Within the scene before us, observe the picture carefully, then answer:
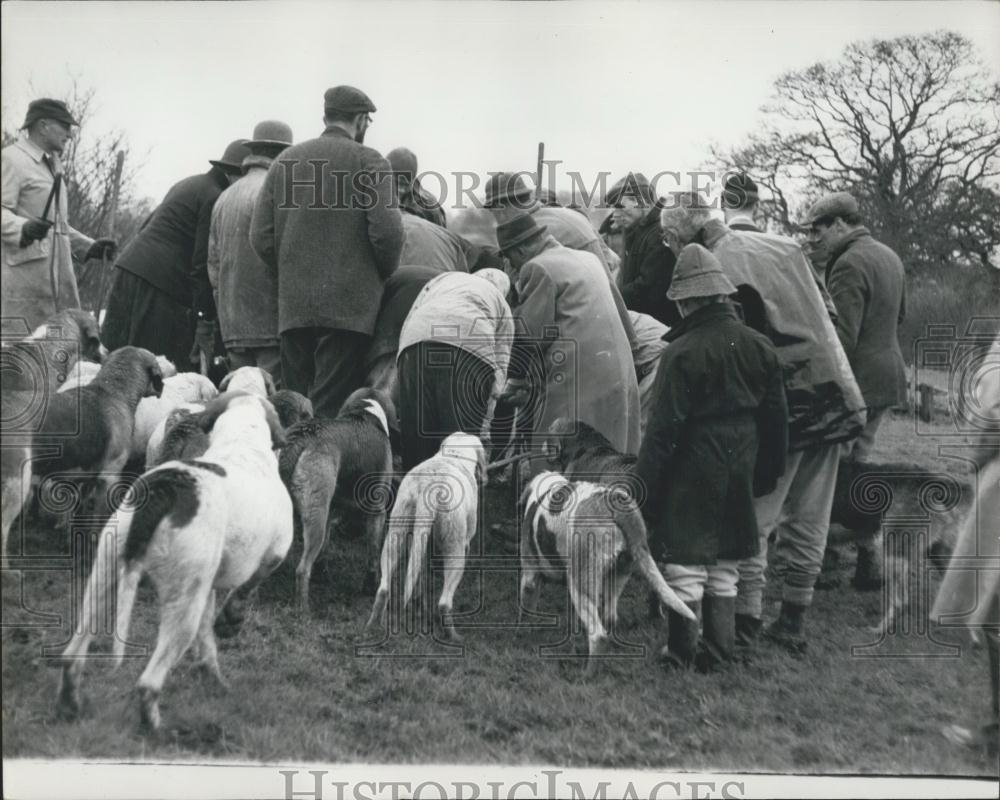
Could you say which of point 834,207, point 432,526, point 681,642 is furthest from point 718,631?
point 834,207

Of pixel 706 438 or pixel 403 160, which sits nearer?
pixel 706 438

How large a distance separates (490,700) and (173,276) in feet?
13.4

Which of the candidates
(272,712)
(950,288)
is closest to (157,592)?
A: (272,712)

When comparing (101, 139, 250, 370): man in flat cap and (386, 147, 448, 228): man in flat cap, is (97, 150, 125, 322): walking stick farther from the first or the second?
(386, 147, 448, 228): man in flat cap

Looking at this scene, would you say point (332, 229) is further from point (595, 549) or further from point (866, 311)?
point (866, 311)

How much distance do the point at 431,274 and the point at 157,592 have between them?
319 centimetres

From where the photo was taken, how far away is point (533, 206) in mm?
7359

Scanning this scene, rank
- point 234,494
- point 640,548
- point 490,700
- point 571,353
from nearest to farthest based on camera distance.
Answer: point 234,494 < point 490,700 < point 640,548 < point 571,353

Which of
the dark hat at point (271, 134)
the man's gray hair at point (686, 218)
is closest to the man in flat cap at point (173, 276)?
the dark hat at point (271, 134)

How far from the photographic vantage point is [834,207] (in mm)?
7340

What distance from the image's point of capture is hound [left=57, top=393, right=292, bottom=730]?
5004 millimetres

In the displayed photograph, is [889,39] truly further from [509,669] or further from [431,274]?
[509,669]

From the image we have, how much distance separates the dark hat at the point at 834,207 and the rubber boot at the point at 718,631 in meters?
2.73

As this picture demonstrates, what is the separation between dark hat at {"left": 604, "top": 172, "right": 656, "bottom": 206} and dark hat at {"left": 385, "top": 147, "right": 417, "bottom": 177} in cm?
140
